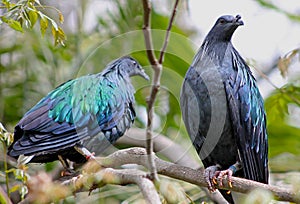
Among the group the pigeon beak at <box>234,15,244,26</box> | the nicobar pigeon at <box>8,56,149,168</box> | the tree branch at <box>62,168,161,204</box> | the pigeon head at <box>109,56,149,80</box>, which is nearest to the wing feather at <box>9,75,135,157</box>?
the nicobar pigeon at <box>8,56,149,168</box>

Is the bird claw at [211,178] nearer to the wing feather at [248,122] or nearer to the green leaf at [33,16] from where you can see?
the wing feather at [248,122]

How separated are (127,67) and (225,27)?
1.00 meters

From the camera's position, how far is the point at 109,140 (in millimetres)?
3643

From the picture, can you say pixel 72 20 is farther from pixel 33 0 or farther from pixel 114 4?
pixel 33 0

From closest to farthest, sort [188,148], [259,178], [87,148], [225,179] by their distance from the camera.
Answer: [225,179]
[259,178]
[87,148]
[188,148]

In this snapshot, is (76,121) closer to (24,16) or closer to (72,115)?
(72,115)

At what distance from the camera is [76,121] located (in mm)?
3512

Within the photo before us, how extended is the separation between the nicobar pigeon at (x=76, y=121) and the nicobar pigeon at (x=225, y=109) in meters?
0.62

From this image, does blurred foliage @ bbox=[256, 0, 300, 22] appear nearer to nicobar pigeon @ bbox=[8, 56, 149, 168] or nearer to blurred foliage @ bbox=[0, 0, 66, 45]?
nicobar pigeon @ bbox=[8, 56, 149, 168]

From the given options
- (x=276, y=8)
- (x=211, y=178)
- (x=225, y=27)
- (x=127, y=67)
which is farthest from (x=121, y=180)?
(x=276, y=8)

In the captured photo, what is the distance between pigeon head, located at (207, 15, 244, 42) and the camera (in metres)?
3.14

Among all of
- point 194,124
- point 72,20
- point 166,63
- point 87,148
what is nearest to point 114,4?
point 72,20

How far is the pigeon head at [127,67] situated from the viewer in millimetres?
3961

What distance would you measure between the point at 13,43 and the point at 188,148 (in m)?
1.54
